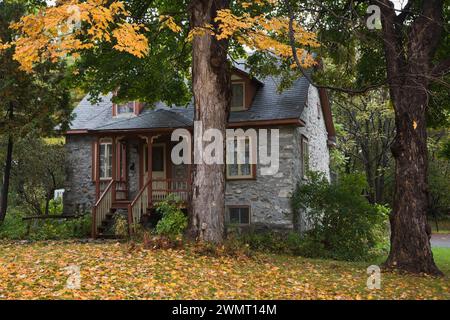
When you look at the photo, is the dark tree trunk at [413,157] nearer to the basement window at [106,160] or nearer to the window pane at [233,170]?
the window pane at [233,170]

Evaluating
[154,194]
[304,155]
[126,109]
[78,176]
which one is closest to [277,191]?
[304,155]

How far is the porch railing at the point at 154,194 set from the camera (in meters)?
15.6

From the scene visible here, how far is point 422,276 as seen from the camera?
9641mm

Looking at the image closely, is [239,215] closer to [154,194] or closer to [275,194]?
[275,194]

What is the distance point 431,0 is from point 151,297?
8865mm

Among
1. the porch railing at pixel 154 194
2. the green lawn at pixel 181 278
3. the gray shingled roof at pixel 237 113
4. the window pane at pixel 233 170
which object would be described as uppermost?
the gray shingled roof at pixel 237 113

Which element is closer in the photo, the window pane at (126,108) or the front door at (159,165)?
the front door at (159,165)

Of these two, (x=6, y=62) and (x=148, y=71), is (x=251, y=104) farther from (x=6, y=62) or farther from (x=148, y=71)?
(x=6, y=62)

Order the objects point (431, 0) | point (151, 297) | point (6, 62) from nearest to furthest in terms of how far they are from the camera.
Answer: point (151, 297)
point (431, 0)
point (6, 62)

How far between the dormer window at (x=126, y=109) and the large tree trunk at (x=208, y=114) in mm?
8607

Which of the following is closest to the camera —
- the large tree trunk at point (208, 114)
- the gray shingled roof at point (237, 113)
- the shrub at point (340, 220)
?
the large tree trunk at point (208, 114)

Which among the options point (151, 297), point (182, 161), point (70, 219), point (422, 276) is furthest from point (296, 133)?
point (151, 297)

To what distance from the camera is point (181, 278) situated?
7.64 m

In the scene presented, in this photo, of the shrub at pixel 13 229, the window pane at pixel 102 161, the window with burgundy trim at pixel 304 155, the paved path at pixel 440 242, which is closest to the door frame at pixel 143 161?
the window pane at pixel 102 161
